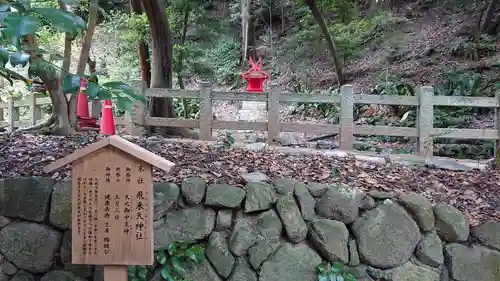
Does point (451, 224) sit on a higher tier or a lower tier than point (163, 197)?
lower

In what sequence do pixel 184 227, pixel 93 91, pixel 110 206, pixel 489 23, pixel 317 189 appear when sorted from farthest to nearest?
pixel 489 23, pixel 317 189, pixel 184 227, pixel 110 206, pixel 93 91

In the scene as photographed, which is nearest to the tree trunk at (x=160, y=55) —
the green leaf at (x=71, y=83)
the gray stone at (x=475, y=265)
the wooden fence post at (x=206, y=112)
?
the wooden fence post at (x=206, y=112)

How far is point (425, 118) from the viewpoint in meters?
6.48

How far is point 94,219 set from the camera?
9.37ft

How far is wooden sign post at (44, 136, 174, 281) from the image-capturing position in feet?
9.36

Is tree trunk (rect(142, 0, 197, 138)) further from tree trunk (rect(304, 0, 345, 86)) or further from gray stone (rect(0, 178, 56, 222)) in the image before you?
tree trunk (rect(304, 0, 345, 86))

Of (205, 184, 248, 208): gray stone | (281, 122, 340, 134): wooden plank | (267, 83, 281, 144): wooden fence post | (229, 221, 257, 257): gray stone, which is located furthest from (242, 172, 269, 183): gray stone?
(267, 83, 281, 144): wooden fence post

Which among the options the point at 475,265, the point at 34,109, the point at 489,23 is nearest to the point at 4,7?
the point at 475,265

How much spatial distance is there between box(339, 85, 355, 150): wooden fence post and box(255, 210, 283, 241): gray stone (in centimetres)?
314

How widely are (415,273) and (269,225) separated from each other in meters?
1.30

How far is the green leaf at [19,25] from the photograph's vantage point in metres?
1.49

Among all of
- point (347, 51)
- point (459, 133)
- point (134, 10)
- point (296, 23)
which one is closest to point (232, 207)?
point (459, 133)

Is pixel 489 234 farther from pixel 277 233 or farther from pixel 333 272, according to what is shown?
pixel 277 233

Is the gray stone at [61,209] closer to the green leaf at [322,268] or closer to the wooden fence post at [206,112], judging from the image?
the green leaf at [322,268]
